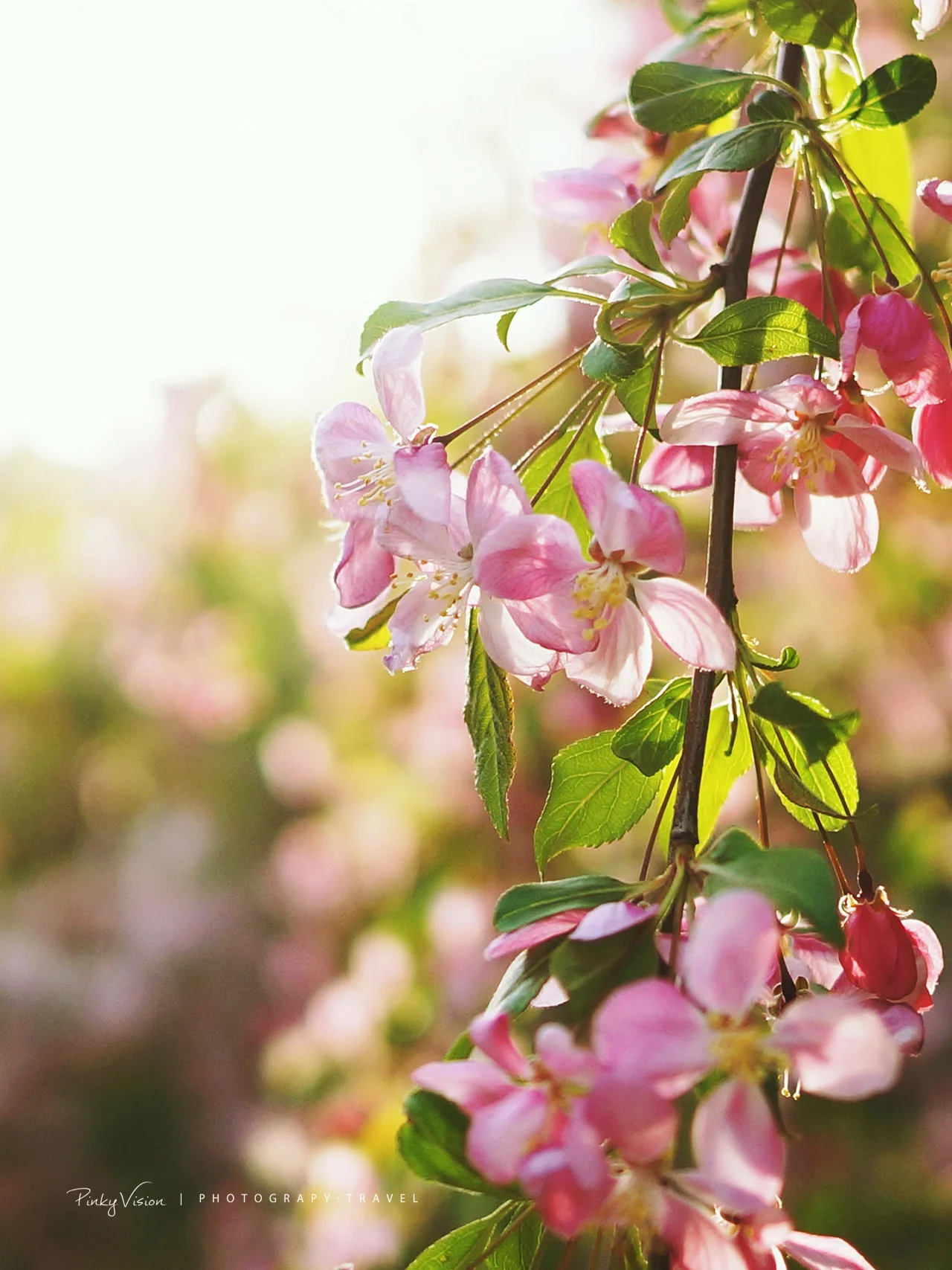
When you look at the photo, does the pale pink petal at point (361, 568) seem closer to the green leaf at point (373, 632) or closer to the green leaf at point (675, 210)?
the green leaf at point (373, 632)

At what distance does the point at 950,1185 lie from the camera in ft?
6.35

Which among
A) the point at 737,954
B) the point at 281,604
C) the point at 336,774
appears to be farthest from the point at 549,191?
the point at 281,604

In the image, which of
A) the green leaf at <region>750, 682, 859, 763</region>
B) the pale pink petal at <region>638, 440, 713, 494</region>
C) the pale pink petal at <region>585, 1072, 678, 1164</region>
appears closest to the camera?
the pale pink petal at <region>585, 1072, 678, 1164</region>

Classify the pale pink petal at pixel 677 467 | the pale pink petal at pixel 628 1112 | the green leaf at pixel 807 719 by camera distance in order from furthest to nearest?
the pale pink petal at pixel 677 467
the green leaf at pixel 807 719
the pale pink petal at pixel 628 1112

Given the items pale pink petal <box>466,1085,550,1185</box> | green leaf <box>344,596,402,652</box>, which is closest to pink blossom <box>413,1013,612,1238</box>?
pale pink petal <box>466,1085,550,1185</box>

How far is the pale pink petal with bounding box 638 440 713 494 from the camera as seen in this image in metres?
0.53

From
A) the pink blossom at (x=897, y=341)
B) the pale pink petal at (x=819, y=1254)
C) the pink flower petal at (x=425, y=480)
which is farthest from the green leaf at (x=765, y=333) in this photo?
the pale pink petal at (x=819, y=1254)

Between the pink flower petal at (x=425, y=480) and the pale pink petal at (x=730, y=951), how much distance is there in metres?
0.19

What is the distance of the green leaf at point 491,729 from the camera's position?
0.47m

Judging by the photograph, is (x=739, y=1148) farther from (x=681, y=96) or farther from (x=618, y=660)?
(x=681, y=96)

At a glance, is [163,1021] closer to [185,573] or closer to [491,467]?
[185,573]

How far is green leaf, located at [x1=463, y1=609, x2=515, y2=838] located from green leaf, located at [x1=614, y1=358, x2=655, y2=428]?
0.11 m

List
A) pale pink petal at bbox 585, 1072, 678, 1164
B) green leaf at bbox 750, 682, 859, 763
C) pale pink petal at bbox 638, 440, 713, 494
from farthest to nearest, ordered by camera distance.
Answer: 1. pale pink petal at bbox 638, 440, 713, 494
2. green leaf at bbox 750, 682, 859, 763
3. pale pink petal at bbox 585, 1072, 678, 1164

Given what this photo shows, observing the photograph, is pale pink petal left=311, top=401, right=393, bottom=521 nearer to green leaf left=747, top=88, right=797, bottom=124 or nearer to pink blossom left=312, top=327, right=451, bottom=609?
pink blossom left=312, top=327, right=451, bottom=609
